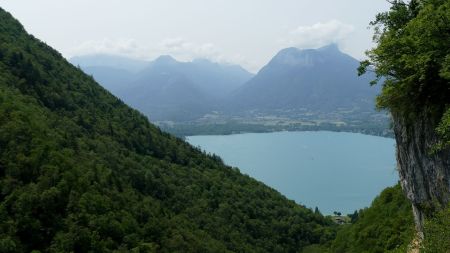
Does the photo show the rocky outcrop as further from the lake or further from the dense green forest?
the lake

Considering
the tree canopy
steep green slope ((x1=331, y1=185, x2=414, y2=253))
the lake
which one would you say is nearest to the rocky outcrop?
the tree canopy

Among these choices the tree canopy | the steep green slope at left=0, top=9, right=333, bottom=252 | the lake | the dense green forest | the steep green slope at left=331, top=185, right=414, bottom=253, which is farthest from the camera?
the lake

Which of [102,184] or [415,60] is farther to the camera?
[102,184]

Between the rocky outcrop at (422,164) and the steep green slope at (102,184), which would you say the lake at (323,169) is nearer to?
the steep green slope at (102,184)

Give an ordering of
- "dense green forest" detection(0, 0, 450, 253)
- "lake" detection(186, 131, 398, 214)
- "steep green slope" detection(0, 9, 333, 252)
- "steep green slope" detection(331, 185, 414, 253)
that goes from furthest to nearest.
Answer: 1. "lake" detection(186, 131, 398, 214)
2. "steep green slope" detection(0, 9, 333, 252)
3. "steep green slope" detection(331, 185, 414, 253)
4. "dense green forest" detection(0, 0, 450, 253)

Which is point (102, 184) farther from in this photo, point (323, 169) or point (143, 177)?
point (323, 169)

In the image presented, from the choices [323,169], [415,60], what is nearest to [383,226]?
[415,60]
